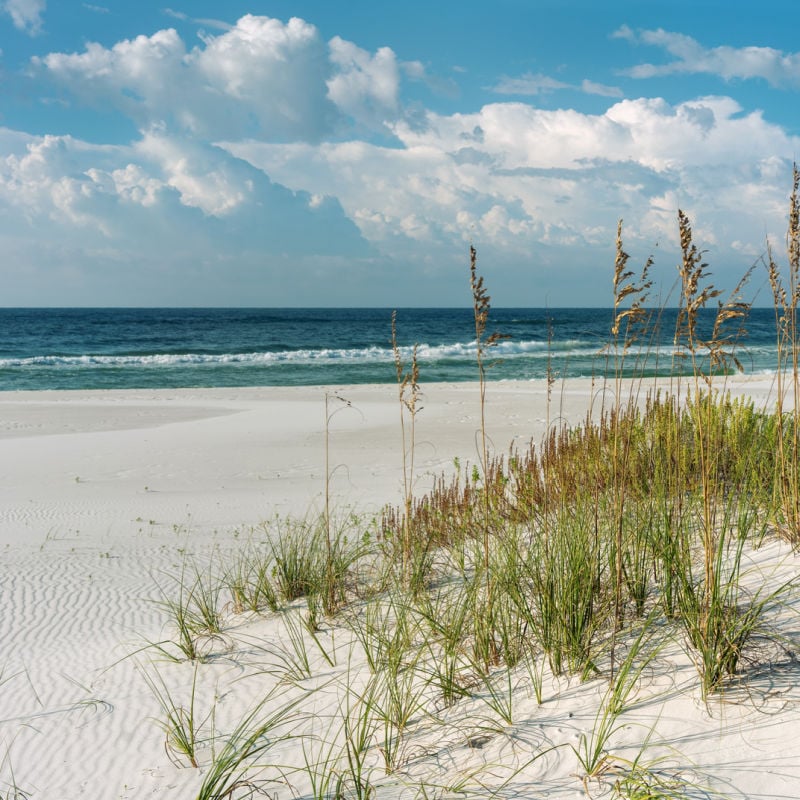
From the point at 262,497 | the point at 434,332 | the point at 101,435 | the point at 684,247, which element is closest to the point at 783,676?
the point at 684,247

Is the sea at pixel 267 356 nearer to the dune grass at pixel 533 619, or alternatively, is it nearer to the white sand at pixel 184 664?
the white sand at pixel 184 664

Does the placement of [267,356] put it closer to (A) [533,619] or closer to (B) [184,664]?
(B) [184,664]

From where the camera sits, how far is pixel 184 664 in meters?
3.84

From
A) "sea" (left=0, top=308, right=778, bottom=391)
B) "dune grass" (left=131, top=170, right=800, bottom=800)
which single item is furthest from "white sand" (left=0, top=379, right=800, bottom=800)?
"sea" (left=0, top=308, right=778, bottom=391)

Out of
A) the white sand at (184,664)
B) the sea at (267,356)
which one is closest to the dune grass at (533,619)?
the white sand at (184,664)

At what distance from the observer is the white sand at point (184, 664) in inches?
97.0

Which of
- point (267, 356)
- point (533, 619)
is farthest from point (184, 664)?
point (267, 356)

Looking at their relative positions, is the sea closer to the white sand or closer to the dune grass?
the white sand

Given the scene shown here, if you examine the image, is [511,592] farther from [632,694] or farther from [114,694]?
[114,694]

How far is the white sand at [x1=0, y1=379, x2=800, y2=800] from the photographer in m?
2.46

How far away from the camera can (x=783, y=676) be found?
2.62m

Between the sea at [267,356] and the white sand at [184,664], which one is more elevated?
the sea at [267,356]

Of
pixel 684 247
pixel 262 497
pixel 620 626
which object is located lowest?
pixel 262 497

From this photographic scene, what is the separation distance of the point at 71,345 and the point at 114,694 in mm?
41334
